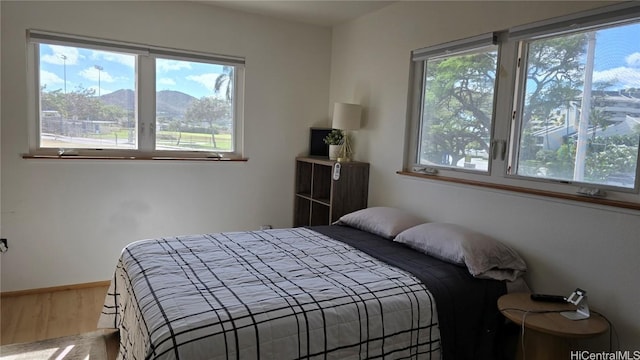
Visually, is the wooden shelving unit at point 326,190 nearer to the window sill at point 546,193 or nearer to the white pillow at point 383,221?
the white pillow at point 383,221

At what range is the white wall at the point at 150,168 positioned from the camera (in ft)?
10.1

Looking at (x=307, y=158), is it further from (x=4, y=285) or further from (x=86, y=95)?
(x=4, y=285)

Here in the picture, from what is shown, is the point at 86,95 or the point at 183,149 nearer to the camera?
the point at 86,95

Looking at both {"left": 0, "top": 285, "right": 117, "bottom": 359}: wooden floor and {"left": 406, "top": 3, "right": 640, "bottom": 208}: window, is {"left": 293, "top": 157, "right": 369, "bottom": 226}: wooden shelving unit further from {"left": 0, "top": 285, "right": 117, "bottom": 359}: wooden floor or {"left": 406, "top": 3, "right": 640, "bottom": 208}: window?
{"left": 0, "top": 285, "right": 117, "bottom": 359}: wooden floor

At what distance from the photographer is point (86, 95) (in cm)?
328

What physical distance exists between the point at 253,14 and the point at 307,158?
1391 mm

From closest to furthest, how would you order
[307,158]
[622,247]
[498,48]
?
[622,247] → [498,48] → [307,158]

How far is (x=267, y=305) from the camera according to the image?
164 cm

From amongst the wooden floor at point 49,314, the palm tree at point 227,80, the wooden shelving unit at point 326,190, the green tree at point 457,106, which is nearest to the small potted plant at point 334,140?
Answer: the wooden shelving unit at point 326,190

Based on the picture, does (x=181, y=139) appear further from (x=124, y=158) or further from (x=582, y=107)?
(x=582, y=107)

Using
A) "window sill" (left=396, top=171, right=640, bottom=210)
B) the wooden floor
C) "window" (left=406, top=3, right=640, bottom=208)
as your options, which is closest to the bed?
the wooden floor

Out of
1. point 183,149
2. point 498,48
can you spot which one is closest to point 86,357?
point 183,149

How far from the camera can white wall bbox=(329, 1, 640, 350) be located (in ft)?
6.46

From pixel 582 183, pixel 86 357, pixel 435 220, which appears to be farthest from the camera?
pixel 435 220
